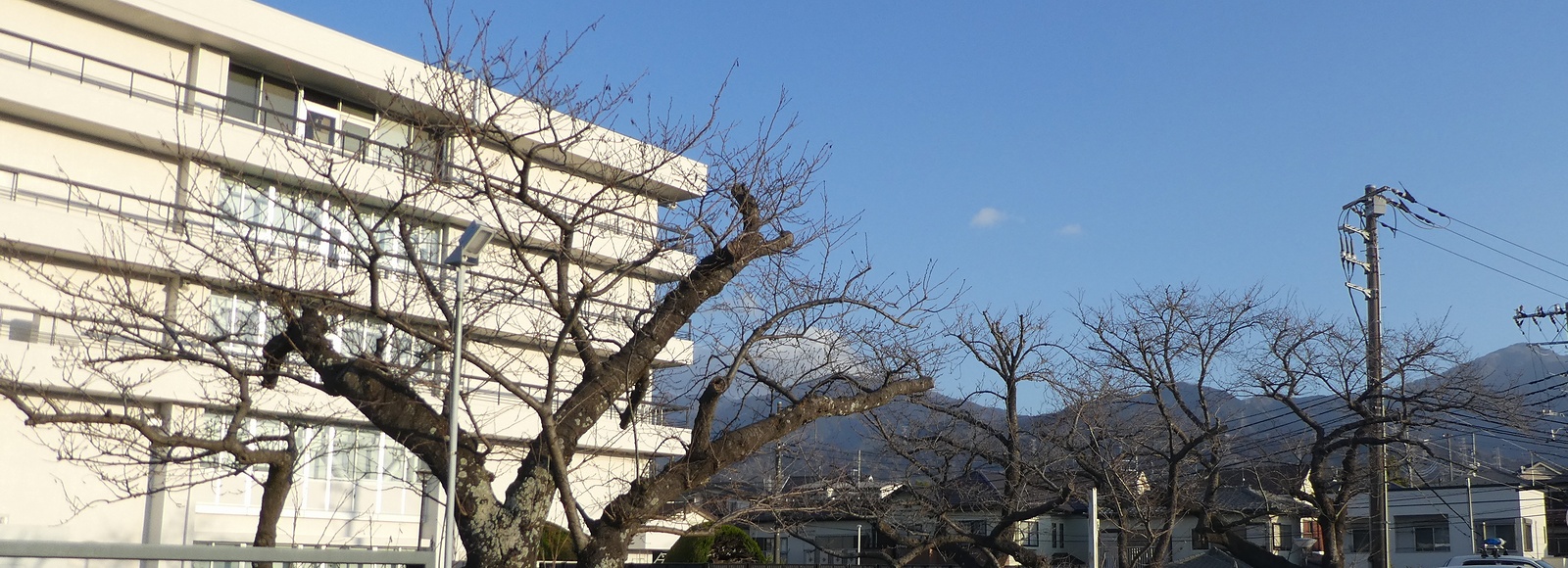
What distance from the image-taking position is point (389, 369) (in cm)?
1155

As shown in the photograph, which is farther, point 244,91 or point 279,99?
point 279,99

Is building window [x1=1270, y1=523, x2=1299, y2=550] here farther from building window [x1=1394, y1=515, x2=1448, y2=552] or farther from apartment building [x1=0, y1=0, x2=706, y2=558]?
apartment building [x1=0, y1=0, x2=706, y2=558]

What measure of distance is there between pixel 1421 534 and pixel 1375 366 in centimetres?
3623

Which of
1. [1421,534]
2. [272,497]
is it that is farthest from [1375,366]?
[1421,534]

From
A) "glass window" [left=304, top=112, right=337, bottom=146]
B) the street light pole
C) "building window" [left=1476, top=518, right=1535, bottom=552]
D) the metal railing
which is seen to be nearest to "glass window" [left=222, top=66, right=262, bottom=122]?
"glass window" [left=304, top=112, right=337, bottom=146]

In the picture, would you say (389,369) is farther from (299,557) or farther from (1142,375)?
(1142,375)

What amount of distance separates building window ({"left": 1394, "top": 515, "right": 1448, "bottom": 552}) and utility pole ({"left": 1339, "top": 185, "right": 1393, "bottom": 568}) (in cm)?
3353

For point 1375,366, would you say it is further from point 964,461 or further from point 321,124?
point 321,124

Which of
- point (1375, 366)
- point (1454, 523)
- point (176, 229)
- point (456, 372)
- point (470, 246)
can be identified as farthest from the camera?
point (1454, 523)

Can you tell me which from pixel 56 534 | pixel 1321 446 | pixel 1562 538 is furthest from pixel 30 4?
pixel 1562 538

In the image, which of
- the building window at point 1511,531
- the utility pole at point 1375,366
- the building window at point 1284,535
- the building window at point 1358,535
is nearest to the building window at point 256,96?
the utility pole at point 1375,366

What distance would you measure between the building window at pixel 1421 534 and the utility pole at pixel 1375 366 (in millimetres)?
33527

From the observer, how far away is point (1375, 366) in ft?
80.0

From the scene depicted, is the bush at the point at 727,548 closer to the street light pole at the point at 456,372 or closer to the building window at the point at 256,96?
the building window at the point at 256,96
